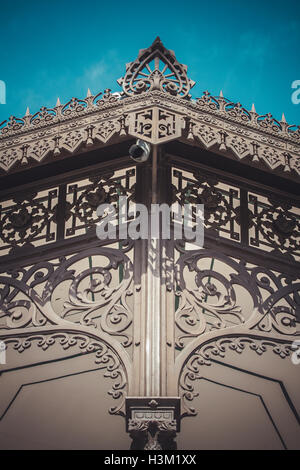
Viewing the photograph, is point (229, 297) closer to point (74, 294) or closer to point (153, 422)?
point (74, 294)

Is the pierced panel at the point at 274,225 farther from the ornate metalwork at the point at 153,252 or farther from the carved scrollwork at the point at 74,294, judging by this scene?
the carved scrollwork at the point at 74,294

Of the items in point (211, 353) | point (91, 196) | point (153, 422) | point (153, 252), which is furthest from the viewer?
point (91, 196)

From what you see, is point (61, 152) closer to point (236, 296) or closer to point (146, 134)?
point (146, 134)

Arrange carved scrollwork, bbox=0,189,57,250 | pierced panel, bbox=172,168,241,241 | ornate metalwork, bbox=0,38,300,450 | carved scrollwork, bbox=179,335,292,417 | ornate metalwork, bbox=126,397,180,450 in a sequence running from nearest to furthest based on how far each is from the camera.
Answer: ornate metalwork, bbox=126,397,180,450
carved scrollwork, bbox=179,335,292,417
ornate metalwork, bbox=0,38,300,450
pierced panel, bbox=172,168,241,241
carved scrollwork, bbox=0,189,57,250

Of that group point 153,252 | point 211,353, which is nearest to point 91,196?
point 153,252

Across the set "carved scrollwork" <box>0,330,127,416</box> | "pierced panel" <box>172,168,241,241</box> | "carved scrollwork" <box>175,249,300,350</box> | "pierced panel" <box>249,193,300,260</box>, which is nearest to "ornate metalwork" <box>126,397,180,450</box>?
"carved scrollwork" <box>0,330,127,416</box>

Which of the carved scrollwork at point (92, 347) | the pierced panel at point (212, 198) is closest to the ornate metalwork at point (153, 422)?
the carved scrollwork at point (92, 347)

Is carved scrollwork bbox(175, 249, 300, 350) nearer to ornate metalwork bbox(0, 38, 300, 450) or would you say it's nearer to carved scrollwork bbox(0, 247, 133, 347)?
ornate metalwork bbox(0, 38, 300, 450)

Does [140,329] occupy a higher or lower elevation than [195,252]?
lower

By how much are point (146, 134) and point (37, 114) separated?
164 centimetres

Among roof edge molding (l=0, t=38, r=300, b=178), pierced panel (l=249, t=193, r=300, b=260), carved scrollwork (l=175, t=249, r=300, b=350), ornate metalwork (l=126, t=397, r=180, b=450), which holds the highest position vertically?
roof edge molding (l=0, t=38, r=300, b=178)

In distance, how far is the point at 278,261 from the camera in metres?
9.06

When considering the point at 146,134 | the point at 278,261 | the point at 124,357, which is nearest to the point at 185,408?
the point at 124,357

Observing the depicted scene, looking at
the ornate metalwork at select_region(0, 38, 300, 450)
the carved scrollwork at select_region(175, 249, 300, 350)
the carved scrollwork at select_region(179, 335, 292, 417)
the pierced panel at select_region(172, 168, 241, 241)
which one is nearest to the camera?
the carved scrollwork at select_region(179, 335, 292, 417)
